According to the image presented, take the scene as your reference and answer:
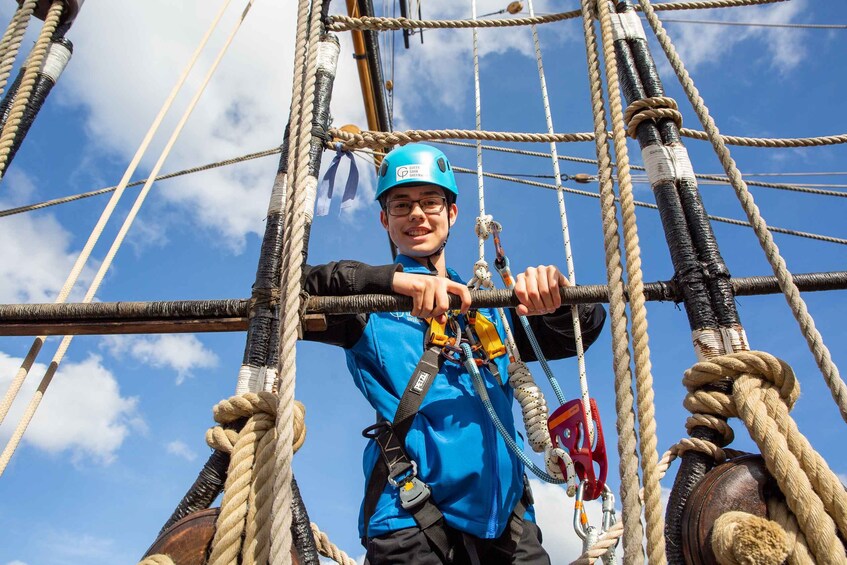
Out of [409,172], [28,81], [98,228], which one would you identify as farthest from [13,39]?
[409,172]

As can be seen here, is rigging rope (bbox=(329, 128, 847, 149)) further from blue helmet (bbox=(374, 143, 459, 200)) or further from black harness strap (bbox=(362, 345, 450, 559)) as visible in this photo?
black harness strap (bbox=(362, 345, 450, 559))

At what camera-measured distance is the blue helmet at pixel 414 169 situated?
7.14ft

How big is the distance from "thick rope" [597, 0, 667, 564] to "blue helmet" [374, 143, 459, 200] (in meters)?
0.94

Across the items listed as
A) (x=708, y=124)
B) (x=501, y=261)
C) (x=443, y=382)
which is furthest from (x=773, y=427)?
(x=501, y=261)

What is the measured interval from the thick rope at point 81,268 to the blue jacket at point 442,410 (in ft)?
3.14

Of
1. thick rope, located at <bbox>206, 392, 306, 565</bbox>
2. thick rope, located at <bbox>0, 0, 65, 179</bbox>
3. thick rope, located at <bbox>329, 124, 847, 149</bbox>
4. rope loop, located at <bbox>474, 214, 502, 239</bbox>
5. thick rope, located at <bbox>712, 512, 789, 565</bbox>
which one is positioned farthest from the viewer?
rope loop, located at <bbox>474, 214, 502, 239</bbox>

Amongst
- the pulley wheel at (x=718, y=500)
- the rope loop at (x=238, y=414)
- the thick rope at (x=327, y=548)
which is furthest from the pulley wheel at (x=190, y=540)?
the pulley wheel at (x=718, y=500)

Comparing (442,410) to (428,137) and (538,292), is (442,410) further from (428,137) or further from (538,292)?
(428,137)

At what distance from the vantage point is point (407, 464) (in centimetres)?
155

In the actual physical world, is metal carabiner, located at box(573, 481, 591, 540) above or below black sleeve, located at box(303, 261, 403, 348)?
below

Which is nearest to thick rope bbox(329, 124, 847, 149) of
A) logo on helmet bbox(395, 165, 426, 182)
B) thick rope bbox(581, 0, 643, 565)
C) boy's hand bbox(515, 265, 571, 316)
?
logo on helmet bbox(395, 165, 426, 182)

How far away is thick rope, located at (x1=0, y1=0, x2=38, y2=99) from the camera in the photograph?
1.85 m

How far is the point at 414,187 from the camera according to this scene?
217 centimetres

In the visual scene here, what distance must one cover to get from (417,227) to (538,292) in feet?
2.77
